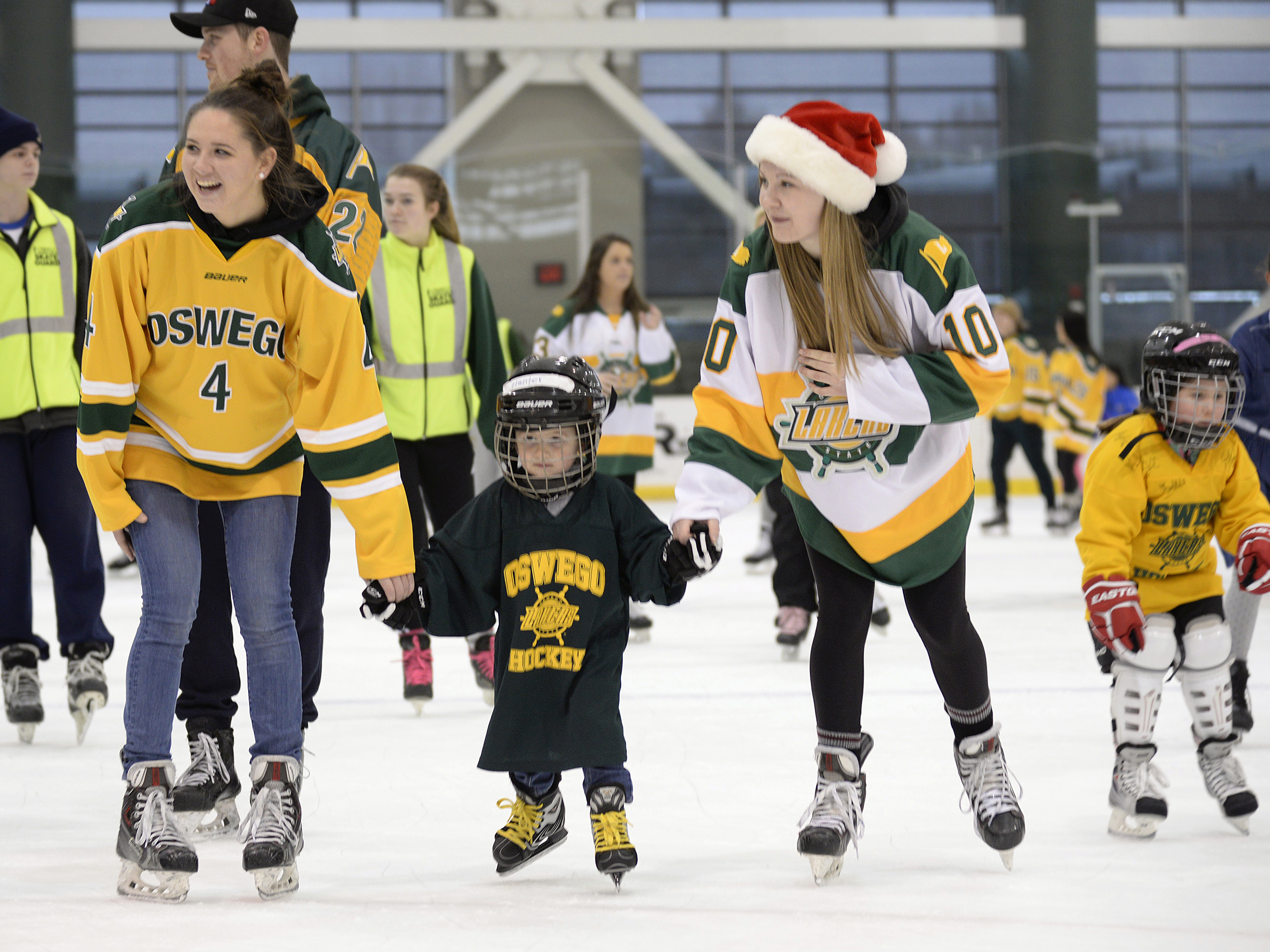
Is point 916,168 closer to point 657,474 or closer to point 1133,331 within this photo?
point 1133,331

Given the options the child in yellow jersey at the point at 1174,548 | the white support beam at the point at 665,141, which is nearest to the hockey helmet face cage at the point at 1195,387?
the child in yellow jersey at the point at 1174,548

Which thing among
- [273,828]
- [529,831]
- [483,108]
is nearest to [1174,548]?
[529,831]

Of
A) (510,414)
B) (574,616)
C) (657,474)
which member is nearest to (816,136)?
(510,414)

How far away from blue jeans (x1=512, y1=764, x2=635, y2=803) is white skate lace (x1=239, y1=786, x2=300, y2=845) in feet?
1.08

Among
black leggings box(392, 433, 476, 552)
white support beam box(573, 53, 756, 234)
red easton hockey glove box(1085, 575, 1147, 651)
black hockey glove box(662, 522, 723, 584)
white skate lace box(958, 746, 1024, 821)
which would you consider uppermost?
white support beam box(573, 53, 756, 234)

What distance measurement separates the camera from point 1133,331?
414 inches

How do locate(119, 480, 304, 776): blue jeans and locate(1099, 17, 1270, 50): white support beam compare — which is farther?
locate(1099, 17, 1270, 50): white support beam

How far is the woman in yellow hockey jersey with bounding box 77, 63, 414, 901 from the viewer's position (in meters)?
2.01

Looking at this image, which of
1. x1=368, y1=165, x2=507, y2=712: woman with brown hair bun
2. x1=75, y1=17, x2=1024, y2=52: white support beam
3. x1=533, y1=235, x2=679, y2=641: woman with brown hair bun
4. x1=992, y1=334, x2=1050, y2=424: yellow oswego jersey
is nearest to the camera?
x1=368, y1=165, x2=507, y2=712: woman with brown hair bun

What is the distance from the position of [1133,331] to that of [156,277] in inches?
376

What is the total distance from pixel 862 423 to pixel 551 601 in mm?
523

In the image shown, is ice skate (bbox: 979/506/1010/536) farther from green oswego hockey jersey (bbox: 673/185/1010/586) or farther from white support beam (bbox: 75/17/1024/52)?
white support beam (bbox: 75/17/1024/52)

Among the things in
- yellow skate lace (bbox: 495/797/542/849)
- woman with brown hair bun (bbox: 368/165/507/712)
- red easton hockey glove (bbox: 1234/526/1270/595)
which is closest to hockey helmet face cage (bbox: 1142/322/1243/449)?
red easton hockey glove (bbox: 1234/526/1270/595)

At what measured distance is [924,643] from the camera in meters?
2.22
